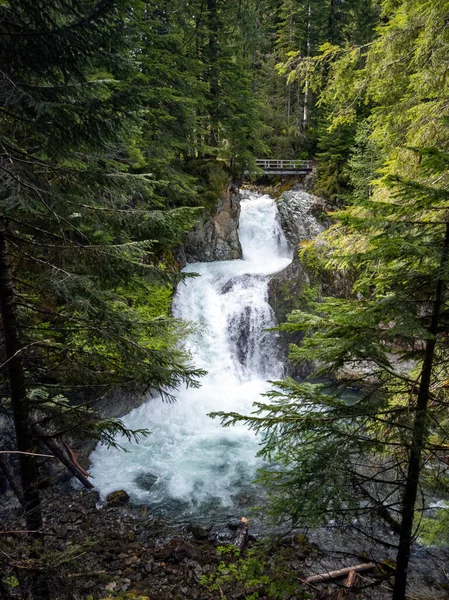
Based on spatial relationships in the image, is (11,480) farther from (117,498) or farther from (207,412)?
(207,412)

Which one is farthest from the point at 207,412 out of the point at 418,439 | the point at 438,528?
the point at 418,439

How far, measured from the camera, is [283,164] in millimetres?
25422

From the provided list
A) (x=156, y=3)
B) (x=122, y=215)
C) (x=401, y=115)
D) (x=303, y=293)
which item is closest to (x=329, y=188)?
(x=303, y=293)

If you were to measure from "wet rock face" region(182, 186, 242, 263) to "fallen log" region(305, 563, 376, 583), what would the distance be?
13.9 metres

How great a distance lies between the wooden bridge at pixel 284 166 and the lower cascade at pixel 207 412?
7.95 meters

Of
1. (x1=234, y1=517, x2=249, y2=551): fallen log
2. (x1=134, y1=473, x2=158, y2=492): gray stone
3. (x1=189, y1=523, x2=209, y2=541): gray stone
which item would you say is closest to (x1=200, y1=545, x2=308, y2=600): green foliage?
(x1=234, y1=517, x2=249, y2=551): fallen log

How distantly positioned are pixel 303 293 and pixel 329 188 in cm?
931

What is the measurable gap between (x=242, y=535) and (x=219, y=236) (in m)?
14.5

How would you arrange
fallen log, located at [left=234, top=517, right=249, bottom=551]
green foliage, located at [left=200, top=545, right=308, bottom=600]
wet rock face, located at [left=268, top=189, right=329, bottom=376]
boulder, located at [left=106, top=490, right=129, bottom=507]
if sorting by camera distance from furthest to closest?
wet rock face, located at [left=268, top=189, right=329, bottom=376] → boulder, located at [left=106, top=490, right=129, bottom=507] → fallen log, located at [left=234, top=517, right=249, bottom=551] → green foliage, located at [left=200, top=545, right=308, bottom=600]

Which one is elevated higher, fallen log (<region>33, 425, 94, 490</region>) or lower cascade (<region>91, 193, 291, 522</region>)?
fallen log (<region>33, 425, 94, 490</region>)

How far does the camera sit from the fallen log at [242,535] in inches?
257

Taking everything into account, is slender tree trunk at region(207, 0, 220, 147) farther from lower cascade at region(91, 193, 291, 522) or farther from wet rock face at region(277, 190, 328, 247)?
lower cascade at region(91, 193, 291, 522)

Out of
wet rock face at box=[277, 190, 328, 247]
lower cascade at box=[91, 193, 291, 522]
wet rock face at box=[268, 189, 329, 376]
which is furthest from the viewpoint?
wet rock face at box=[277, 190, 328, 247]

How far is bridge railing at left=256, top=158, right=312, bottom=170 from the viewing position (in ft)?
80.6
